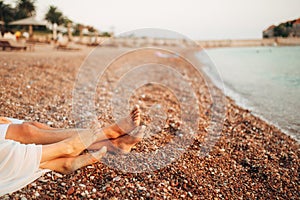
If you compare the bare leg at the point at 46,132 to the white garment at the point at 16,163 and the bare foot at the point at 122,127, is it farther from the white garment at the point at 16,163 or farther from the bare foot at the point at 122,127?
the white garment at the point at 16,163

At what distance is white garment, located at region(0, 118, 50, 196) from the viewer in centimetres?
221

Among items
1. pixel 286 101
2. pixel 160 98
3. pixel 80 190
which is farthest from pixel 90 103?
pixel 286 101

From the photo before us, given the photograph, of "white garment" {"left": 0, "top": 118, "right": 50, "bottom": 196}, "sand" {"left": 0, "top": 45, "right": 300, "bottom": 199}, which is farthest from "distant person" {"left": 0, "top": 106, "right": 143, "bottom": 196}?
"sand" {"left": 0, "top": 45, "right": 300, "bottom": 199}

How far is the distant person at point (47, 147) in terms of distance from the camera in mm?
2258

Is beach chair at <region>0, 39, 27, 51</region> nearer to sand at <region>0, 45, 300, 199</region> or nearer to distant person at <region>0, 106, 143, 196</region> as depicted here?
sand at <region>0, 45, 300, 199</region>

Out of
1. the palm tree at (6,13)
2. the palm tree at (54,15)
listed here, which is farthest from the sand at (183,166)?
the palm tree at (54,15)

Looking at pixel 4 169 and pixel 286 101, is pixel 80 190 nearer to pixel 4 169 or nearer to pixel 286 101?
pixel 4 169

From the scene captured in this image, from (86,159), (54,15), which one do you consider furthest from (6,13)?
Answer: (86,159)

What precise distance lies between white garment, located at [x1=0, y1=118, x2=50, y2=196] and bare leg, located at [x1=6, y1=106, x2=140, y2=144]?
0.13 metres

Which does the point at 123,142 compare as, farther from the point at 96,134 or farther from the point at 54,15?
the point at 54,15

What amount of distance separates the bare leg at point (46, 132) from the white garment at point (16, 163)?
0.42ft

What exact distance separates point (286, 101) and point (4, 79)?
840 cm

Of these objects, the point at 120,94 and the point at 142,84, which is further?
the point at 142,84

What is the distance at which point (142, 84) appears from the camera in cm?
867
